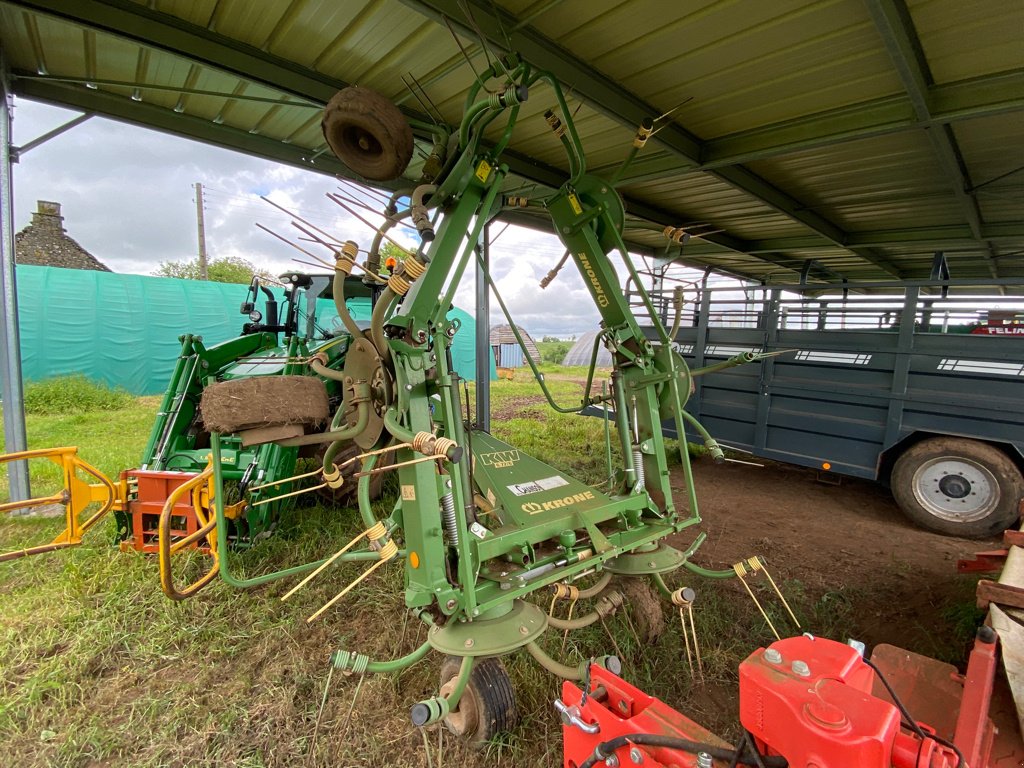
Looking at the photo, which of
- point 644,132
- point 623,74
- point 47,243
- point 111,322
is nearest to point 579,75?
point 623,74

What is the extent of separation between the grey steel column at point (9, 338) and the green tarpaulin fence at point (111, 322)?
5.22 m

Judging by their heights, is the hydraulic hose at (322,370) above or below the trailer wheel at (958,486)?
above

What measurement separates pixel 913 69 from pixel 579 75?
1953 millimetres

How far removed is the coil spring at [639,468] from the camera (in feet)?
8.91

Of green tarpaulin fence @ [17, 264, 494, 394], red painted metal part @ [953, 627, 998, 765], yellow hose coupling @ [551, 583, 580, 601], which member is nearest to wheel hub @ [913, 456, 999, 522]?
red painted metal part @ [953, 627, 998, 765]

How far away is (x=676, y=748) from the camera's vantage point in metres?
1.06

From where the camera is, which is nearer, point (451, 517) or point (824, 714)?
point (824, 714)

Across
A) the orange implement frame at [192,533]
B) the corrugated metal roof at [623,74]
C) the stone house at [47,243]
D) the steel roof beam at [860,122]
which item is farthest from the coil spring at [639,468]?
the stone house at [47,243]

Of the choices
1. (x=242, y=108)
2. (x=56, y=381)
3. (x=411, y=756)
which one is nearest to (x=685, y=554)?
(x=411, y=756)

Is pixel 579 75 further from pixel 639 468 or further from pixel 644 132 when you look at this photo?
pixel 639 468

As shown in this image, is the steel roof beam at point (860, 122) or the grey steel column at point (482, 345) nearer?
the steel roof beam at point (860, 122)

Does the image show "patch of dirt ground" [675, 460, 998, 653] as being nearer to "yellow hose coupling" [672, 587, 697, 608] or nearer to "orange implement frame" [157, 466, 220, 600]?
"yellow hose coupling" [672, 587, 697, 608]

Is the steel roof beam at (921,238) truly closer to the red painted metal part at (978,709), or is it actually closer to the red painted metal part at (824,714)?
the red painted metal part at (978,709)

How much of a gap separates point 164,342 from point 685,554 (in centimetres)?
1210
